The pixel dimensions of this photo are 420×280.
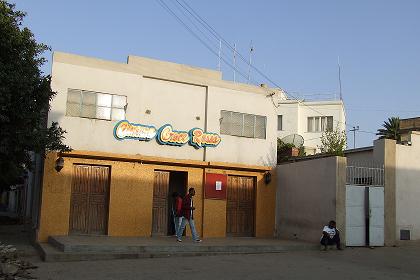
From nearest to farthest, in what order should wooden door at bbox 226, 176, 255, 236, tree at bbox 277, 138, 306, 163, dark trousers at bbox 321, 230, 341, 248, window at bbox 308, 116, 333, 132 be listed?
dark trousers at bbox 321, 230, 341, 248
wooden door at bbox 226, 176, 255, 236
tree at bbox 277, 138, 306, 163
window at bbox 308, 116, 333, 132

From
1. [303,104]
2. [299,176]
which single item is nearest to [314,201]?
[299,176]

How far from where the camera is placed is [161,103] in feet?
58.0

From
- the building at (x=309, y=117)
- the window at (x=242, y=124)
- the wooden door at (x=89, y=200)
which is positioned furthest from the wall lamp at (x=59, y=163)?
the building at (x=309, y=117)

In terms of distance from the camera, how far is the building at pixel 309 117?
4200 centimetres

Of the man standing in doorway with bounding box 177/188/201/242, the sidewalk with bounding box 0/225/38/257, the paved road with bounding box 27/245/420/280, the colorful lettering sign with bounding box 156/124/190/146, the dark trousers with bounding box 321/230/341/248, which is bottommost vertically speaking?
the sidewalk with bounding box 0/225/38/257

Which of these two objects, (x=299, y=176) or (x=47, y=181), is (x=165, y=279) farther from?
(x=299, y=176)

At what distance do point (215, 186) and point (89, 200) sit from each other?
459 centimetres

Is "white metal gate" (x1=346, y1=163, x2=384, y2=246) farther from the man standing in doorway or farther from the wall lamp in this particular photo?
the wall lamp

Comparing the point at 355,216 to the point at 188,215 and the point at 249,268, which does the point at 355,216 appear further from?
the point at 249,268

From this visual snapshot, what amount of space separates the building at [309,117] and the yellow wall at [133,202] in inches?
920

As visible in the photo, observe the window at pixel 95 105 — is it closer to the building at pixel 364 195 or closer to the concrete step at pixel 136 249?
the concrete step at pixel 136 249

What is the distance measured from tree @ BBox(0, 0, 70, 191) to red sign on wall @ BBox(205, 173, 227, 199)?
6.16m

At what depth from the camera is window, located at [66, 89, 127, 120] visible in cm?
1647

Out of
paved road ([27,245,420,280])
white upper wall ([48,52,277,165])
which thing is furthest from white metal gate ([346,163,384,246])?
white upper wall ([48,52,277,165])
